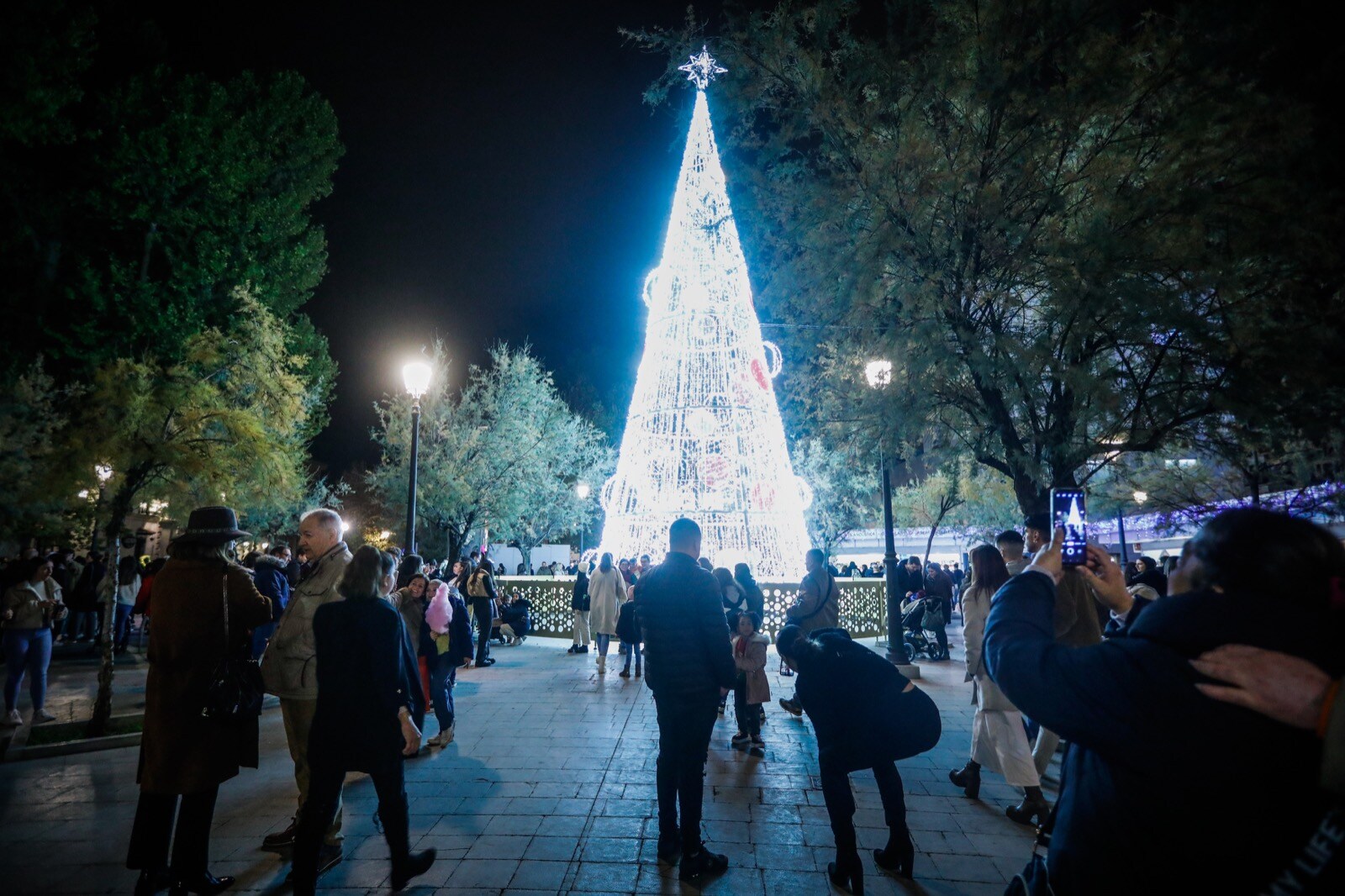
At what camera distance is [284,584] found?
7527mm

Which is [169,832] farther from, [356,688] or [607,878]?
[607,878]

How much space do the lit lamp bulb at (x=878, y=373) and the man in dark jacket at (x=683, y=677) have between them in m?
4.46

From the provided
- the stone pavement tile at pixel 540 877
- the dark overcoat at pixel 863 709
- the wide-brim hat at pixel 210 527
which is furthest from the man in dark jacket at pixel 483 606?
the dark overcoat at pixel 863 709

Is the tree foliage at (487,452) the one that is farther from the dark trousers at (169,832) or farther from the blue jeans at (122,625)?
the dark trousers at (169,832)

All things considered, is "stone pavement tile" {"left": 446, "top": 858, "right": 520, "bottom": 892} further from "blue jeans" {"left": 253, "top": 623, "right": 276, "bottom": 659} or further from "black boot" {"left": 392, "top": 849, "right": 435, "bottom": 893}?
"blue jeans" {"left": 253, "top": 623, "right": 276, "bottom": 659}

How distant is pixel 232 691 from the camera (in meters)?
3.63

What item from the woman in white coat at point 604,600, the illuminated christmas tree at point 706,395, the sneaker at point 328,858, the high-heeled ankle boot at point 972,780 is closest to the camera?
the sneaker at point 328,858

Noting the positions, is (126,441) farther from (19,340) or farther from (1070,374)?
(19,340)

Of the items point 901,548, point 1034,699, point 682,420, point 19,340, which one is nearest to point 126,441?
point 682,420

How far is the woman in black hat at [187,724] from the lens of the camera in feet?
11.5

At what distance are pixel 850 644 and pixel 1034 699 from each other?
2271 mm

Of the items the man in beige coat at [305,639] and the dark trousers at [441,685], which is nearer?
the man in beige coat at [305,639]

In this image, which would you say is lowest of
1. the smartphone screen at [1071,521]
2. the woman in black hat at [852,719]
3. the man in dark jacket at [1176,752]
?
the woman in black hat at [852,719]

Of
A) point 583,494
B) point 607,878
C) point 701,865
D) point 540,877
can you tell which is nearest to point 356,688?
point 540,877
